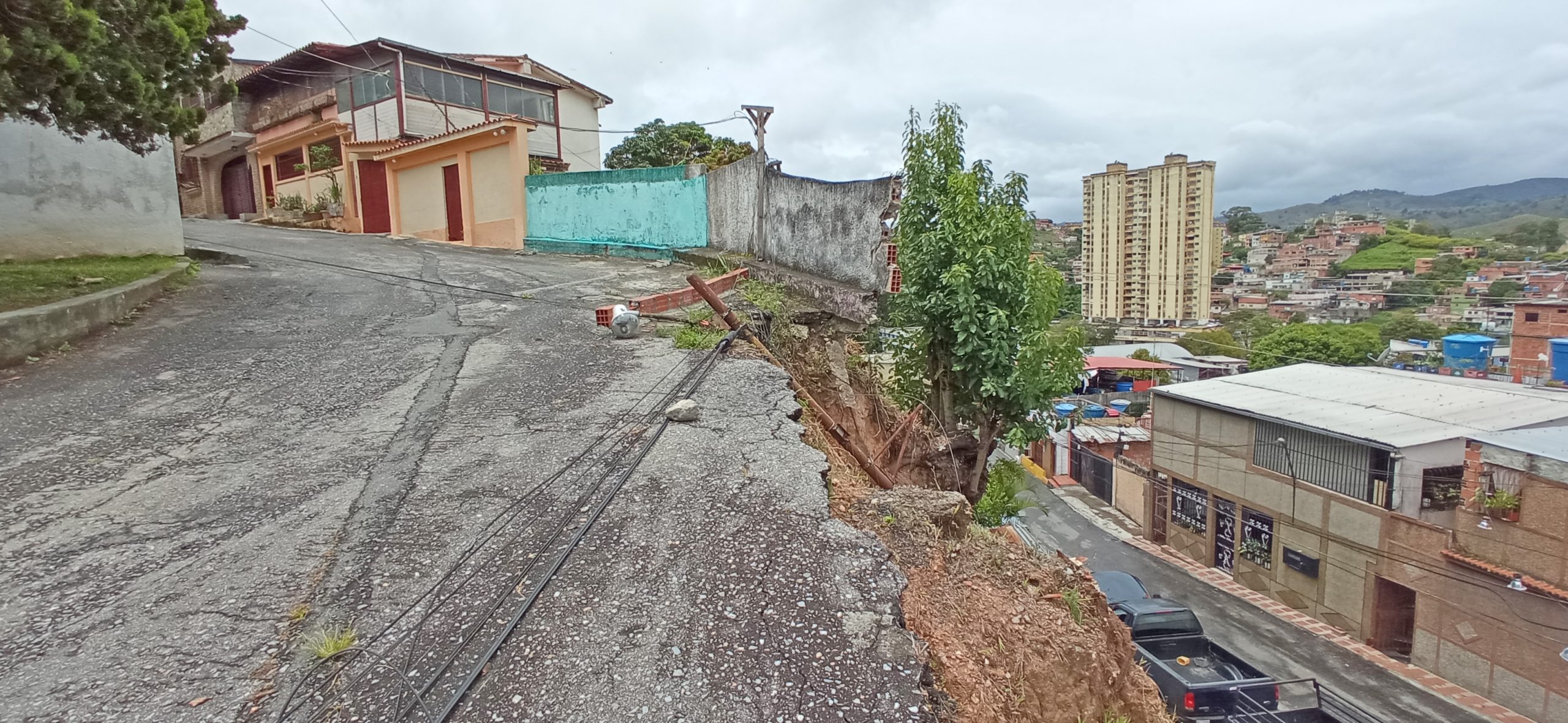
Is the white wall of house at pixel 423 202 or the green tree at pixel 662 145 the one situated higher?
the green tree at pixel 662 145

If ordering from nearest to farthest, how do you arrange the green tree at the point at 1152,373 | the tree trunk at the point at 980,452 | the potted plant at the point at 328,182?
the tree trunk at the point at 980,452 < the potted plant at the point at 328,182 < the green tree at the point at 1152,373

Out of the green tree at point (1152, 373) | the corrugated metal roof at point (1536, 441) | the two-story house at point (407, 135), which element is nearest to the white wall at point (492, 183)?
the two-story house at point (407, 135)

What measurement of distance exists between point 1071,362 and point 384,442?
20.0ft

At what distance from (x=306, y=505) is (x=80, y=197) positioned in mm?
8770

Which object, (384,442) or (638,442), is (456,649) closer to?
(638,442)

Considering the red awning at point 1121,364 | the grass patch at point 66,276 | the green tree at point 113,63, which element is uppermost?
the green tree at point 113,63

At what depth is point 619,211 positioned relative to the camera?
14.6m

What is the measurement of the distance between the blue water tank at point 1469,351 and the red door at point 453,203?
26142 millimetres

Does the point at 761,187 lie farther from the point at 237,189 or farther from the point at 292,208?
the point at 237,189

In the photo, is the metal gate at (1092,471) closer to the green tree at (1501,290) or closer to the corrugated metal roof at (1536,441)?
the corrugated metal roof at (1536,441)

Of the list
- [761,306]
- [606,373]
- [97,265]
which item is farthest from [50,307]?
[761,306]

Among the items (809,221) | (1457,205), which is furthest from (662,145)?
(1457,205)

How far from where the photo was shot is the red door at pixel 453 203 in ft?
55.1

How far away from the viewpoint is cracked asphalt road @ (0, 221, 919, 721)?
261cm
